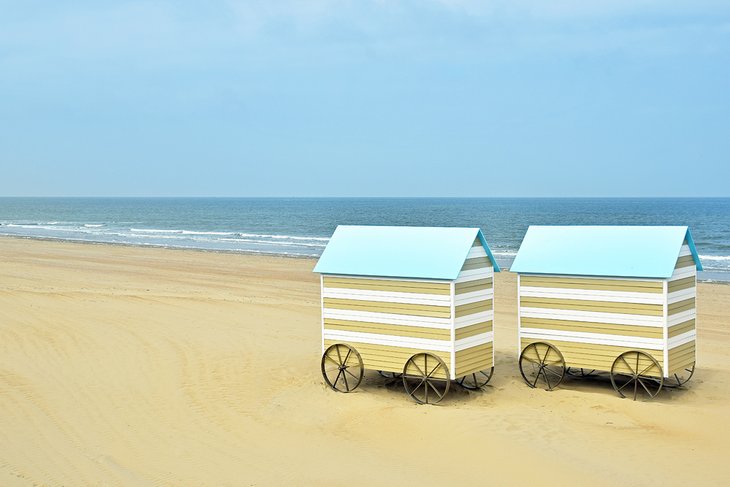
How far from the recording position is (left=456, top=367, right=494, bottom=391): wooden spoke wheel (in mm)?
14180

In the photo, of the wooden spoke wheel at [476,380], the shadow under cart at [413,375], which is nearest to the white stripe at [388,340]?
the shadow under cart at [413,375]

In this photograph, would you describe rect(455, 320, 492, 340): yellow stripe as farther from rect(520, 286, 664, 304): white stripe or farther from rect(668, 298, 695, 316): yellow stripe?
rect(668, 298, 695, 316): yellow stripe

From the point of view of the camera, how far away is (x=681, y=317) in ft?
43.5

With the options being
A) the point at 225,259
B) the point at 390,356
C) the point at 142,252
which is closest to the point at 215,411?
the point at 390,356

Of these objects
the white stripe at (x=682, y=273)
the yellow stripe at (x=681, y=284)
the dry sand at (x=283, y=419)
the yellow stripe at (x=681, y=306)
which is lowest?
the dry sand at (x=283, y=419)

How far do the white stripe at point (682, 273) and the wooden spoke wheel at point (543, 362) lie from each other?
231 cm

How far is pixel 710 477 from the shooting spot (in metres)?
9.95

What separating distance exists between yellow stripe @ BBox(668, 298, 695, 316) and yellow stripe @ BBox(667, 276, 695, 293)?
235mm

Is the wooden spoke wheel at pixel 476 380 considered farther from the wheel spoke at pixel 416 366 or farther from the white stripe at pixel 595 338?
the wheel spoke at pixel 416 366

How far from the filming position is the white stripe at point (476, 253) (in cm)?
1318

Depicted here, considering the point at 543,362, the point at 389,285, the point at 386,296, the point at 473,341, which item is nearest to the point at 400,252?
the point at 389,285

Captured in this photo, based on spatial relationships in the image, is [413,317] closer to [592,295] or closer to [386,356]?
[386,356]

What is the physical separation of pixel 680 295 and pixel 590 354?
1798mm

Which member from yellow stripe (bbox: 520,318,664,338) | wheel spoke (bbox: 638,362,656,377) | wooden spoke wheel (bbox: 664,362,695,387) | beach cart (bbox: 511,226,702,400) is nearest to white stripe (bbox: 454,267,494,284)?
beach cart (bbox: 511,226,702,400)
